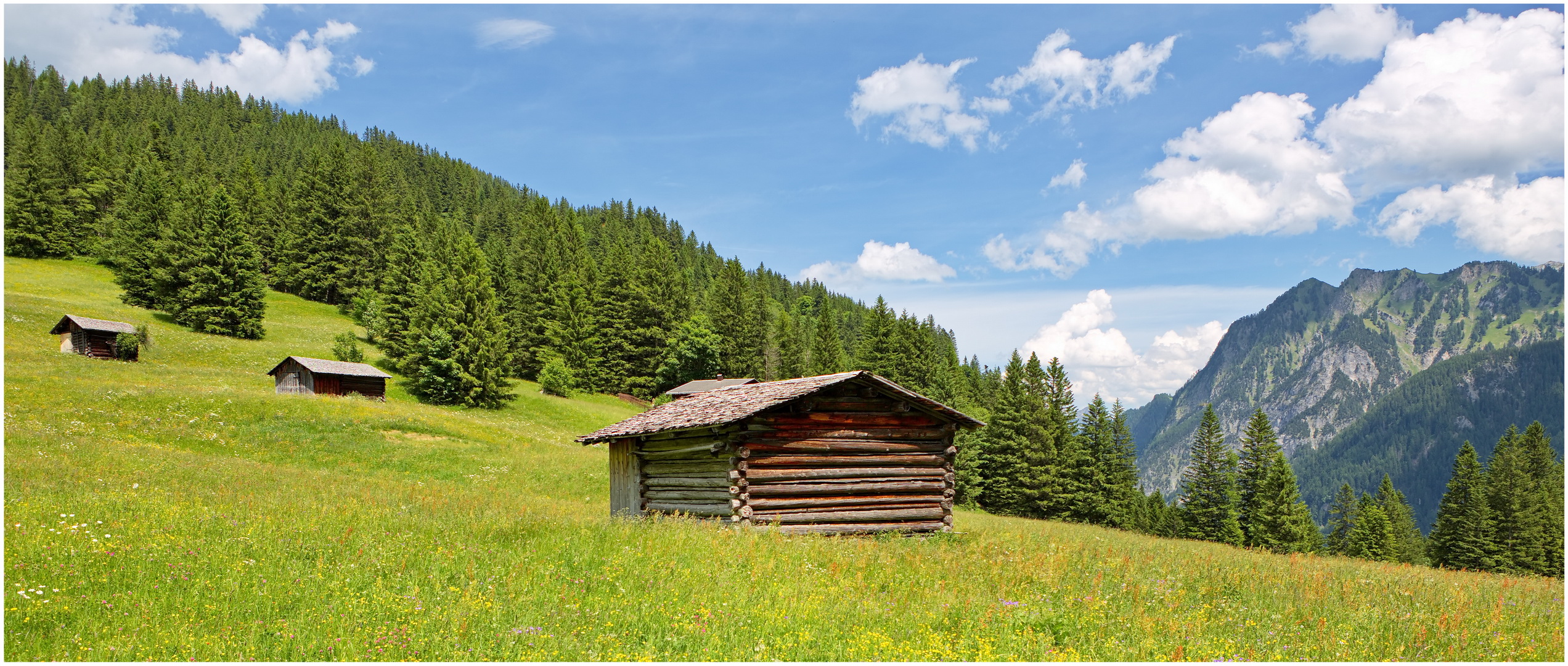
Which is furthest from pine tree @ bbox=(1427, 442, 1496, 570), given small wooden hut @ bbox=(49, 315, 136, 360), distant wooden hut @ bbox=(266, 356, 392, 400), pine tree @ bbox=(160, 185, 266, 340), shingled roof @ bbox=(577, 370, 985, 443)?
pine tree @ bbox=(160, 185, 266, 340)

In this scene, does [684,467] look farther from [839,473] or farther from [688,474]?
[839,473]

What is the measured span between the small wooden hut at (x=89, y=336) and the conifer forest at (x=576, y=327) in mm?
10921

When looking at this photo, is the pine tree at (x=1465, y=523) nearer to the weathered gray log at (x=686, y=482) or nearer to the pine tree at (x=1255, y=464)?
the pine tree at (x=1255, y=464)

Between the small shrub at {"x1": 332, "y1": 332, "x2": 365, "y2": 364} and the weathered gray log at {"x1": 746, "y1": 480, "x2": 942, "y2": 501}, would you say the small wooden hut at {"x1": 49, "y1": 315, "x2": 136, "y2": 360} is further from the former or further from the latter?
the weathered gray log at {"x1": 746, "y1": 480, "x2": 942, "y2": 501}

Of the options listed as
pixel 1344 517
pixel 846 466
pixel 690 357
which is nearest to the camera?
pixel 846 466

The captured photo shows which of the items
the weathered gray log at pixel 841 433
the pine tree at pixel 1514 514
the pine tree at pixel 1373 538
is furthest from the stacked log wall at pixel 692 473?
the pine tree at pixel 1373 538

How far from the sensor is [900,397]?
1911 cm

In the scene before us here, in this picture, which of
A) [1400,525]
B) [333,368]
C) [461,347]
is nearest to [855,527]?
[333,368]

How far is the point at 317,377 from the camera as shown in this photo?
49094 millimetres

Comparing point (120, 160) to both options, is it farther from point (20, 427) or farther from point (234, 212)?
point (20, 427)

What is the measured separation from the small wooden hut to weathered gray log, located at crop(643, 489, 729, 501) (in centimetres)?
4895

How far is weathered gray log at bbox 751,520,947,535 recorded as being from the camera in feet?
57.8

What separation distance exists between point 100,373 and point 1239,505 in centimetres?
7937

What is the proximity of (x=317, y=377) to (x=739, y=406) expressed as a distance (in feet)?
140
